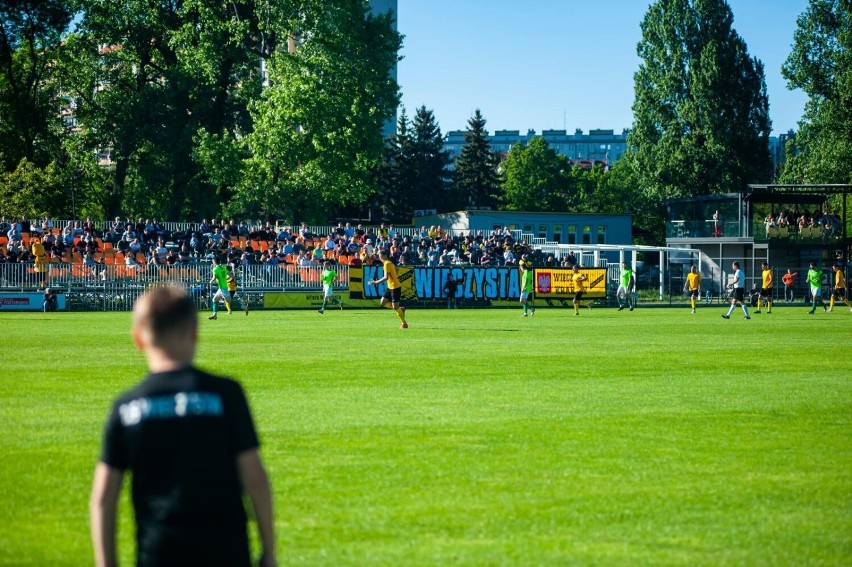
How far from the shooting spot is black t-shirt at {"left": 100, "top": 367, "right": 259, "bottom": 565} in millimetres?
4223

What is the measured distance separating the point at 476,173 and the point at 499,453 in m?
94.5

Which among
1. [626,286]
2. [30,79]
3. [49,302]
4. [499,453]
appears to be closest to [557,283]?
[626,286]

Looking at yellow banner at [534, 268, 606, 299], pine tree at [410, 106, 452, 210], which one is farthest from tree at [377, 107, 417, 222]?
yellow banner at [534, 268, 606, 299]

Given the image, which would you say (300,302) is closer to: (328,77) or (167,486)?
(328,77)

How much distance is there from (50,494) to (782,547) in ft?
19.2

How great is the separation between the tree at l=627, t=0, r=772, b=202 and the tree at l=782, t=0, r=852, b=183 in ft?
12.8

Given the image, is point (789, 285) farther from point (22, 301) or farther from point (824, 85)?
point (22, 301)

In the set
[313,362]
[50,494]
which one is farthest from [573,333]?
[50,494]

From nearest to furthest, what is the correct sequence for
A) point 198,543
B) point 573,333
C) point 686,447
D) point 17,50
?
point 198,543
point 686,447
point 573,333
point 17,50

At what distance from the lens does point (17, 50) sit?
229 ft

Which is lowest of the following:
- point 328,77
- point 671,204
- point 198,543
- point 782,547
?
point 782,547

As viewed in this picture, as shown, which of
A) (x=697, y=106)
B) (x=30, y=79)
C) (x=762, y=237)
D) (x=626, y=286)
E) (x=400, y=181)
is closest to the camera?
(x=626, y=286)

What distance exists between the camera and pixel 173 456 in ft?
14.1

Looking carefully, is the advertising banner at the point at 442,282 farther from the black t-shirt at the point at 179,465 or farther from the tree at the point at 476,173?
the tree at the point at 476,173
